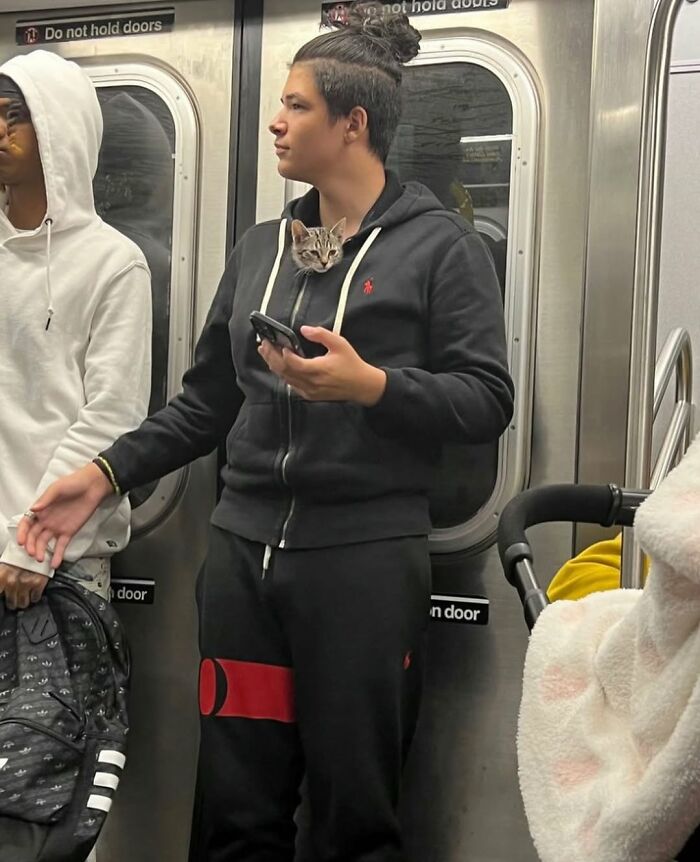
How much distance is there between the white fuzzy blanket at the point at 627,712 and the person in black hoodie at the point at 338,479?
0.95 meters

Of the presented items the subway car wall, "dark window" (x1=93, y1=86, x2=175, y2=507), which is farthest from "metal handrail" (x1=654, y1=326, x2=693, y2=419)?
"dark window" (x1=93, y1=86, x2=175, y2=507)

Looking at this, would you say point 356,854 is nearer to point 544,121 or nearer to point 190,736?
point 190,736

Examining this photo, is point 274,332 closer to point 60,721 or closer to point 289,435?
point 289,435

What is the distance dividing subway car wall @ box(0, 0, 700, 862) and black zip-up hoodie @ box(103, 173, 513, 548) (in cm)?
37

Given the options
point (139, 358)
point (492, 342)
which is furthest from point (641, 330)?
point (139, 358)

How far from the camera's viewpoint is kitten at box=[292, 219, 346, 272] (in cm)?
216

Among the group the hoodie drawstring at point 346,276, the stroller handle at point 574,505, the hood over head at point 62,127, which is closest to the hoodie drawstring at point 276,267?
the hoodie drawstring at point 346,276

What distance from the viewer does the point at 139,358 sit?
2.49 metres

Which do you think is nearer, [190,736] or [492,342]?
[492,342]

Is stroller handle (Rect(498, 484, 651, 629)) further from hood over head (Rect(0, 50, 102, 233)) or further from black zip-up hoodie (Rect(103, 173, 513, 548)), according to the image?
hood over head (Rect(0, 50, 102, 233))

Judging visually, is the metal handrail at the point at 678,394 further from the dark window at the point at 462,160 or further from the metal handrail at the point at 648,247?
the dark window at the point at 462,160

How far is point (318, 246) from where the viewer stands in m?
2.16

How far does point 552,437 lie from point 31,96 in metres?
1.47

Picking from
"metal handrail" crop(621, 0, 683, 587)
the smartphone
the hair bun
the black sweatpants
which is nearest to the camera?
"metal handrail" crop(621, 0, 683, 587)
